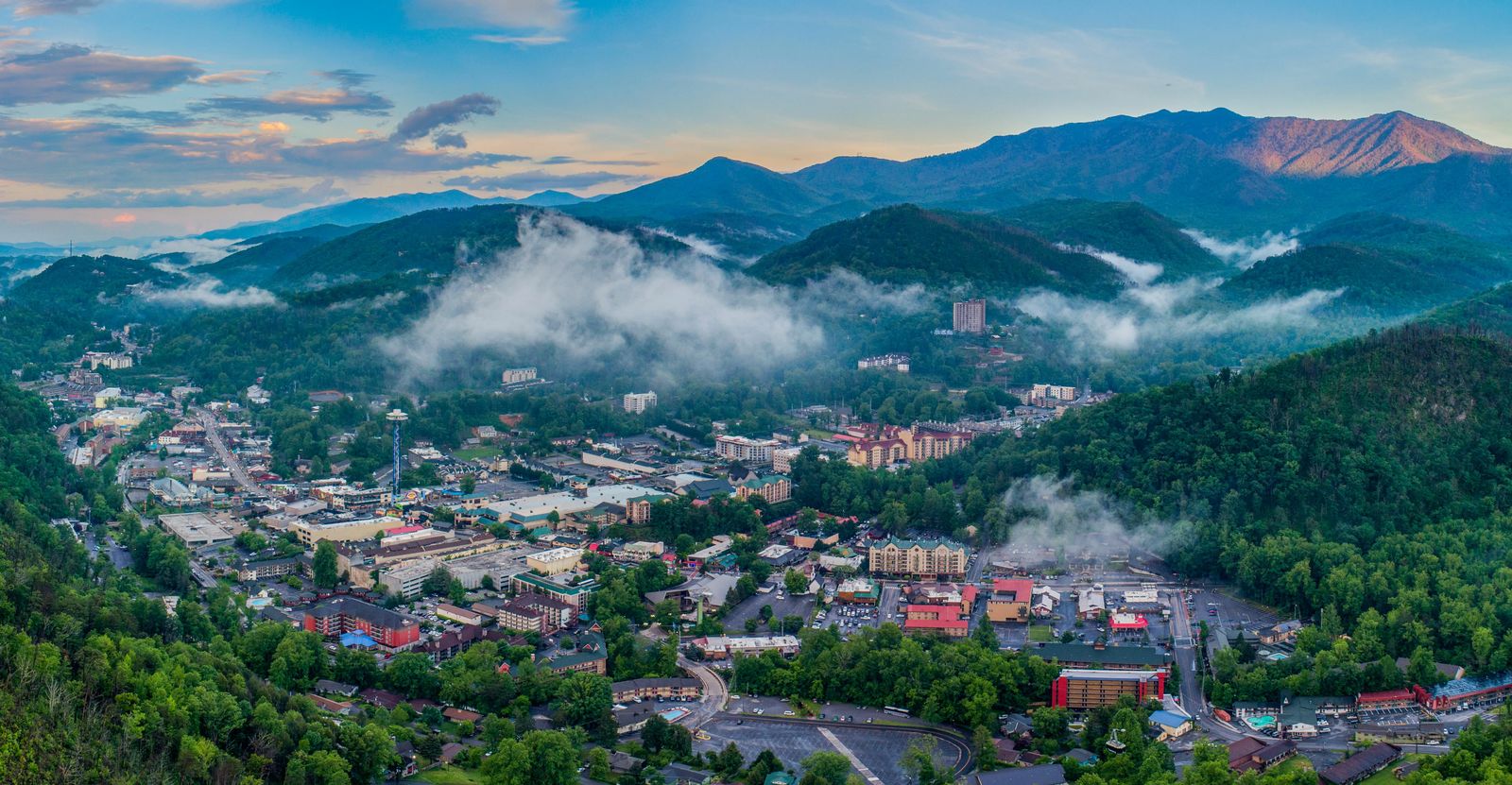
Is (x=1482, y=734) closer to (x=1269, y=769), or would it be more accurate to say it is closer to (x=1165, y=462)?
(x=1269, y=769)

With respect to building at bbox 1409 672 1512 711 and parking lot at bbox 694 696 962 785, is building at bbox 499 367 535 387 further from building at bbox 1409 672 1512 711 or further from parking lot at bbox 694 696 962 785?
building at bbox 1409 672 1512 711

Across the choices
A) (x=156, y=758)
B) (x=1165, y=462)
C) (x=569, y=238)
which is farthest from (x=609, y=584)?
(x=569, y=238)

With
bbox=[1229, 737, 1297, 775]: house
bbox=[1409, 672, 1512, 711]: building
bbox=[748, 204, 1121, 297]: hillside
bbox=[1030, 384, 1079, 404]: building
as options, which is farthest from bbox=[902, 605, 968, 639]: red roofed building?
bbox=[748, 204, 1121, 297]: hillside

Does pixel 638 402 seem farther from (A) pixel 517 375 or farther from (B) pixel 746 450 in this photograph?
(B) pixel 746 450

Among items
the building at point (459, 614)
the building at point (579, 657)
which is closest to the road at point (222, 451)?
the building at point (459, 614)

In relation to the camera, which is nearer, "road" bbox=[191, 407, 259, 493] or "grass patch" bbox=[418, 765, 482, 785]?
"grass patch" bbox=[418, 765, 482, 785]
